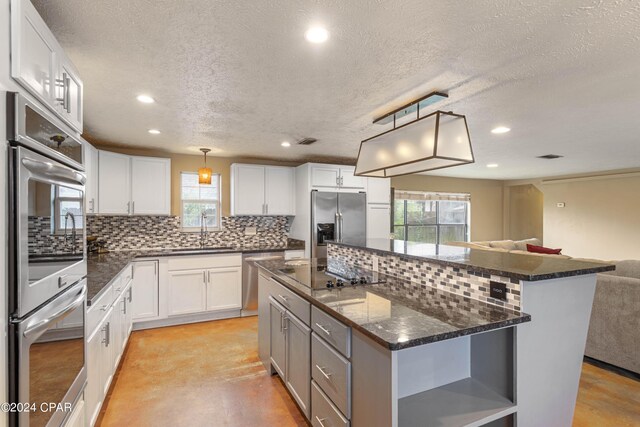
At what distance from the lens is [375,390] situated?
1.40m

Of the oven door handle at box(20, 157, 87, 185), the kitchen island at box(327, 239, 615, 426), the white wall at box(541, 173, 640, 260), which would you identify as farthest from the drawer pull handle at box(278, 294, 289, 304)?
the white wall at box(541, 173, 640, 260)

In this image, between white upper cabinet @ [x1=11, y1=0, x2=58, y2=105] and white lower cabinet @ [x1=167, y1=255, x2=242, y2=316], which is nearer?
Result: white upper cabinet @ [x1=11, y1=0, x2=58, y2=105]

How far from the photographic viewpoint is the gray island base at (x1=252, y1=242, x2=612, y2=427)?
142 centimetres

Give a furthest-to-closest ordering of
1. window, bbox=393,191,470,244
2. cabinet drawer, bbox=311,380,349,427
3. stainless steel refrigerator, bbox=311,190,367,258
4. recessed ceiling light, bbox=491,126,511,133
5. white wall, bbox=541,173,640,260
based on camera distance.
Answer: window, bbox=393,191,470,244
white wall, bbox=541,173,640,260
stainless steel refrigerator, bbox=311,190,367,258
recessed ceiling light, bbox=491,126,511,133
cabinet drawer, bbox=311,380,349,427

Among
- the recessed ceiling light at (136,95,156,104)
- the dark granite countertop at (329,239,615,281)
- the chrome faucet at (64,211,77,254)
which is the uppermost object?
the recessed ceiling light at (136,95,156,104)

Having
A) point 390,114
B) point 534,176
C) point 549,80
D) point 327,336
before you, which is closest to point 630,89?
point 549,80

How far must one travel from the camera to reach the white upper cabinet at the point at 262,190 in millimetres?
4742

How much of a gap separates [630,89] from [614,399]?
2233mm

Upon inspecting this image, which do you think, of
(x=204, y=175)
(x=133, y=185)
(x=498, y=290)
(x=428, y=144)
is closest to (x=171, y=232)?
(x=133, y=185)

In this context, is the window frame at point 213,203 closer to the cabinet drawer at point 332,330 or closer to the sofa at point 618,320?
the cabinet drawer at point 332,330

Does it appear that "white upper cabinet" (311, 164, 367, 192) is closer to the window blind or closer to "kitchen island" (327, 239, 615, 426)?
the window blind

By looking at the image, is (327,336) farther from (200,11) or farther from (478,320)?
(200,11)

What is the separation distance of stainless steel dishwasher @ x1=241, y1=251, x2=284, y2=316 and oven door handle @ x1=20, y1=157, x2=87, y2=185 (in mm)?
3010

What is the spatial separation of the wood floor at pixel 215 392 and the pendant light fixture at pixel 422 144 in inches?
75.1
